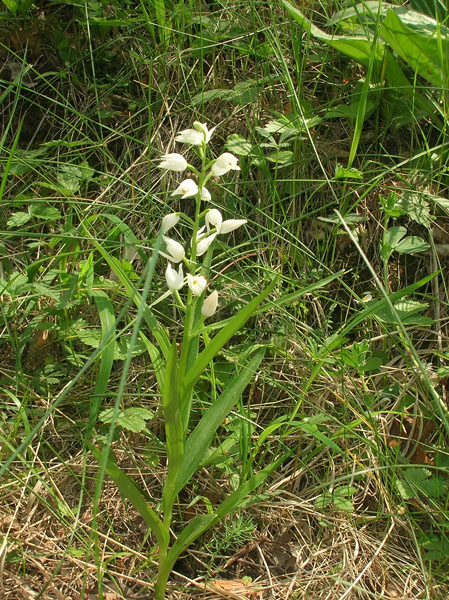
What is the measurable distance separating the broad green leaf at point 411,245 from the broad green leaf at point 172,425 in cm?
122

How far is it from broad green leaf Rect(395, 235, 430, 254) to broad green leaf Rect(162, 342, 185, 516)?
1.22 metres

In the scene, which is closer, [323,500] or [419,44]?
[323,500]

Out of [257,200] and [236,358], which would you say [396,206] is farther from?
[236,358]

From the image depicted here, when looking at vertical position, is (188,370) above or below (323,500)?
above

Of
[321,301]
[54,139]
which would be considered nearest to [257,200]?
[321,301]

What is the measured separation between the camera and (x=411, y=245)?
2.43m

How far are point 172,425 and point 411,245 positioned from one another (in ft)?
4.29

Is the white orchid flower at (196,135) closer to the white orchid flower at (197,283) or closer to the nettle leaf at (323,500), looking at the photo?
the white orchid flower at (197,283)

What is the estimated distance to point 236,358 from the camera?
7.13 ft

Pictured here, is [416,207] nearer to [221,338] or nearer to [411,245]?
[411,245]

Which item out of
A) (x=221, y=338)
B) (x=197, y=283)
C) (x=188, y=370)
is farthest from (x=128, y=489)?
(x=197, y=283)

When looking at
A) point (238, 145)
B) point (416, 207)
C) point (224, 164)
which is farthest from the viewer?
point (238, 145)

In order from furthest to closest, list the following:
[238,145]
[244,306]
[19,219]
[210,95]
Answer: [210,95] → [238,145] → [19,219] → [244,306]

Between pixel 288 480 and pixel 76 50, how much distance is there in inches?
89.1
